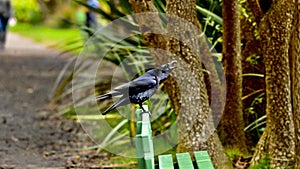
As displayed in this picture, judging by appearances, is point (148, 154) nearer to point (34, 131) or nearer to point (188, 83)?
point (188, 83)

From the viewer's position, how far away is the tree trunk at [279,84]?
4.89 meters

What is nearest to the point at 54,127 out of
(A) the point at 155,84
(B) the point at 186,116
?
(B) the point at 186,116

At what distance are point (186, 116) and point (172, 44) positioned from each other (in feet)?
1.69

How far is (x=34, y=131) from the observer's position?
8.38m

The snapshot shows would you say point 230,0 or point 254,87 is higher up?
point 230,0

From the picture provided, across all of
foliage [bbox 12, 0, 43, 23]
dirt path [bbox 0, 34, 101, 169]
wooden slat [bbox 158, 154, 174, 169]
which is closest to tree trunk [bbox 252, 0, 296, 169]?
wooden slat [bbox 158, 154, 174, 169]

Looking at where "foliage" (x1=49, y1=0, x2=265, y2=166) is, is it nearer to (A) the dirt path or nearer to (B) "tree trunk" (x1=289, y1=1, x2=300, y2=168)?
(A) the dirt path

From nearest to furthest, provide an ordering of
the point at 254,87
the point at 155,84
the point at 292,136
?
the point at 155,84, the point at 292,136, the point at 254,87

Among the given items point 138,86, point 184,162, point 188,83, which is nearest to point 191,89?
point 188,83

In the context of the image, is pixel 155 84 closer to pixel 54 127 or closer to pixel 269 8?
pixel 269 8

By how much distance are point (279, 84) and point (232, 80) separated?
718 mm

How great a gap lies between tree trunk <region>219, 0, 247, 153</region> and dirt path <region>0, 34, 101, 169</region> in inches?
51.9

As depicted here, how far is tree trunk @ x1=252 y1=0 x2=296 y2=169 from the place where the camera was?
489 cm

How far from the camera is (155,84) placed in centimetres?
393
